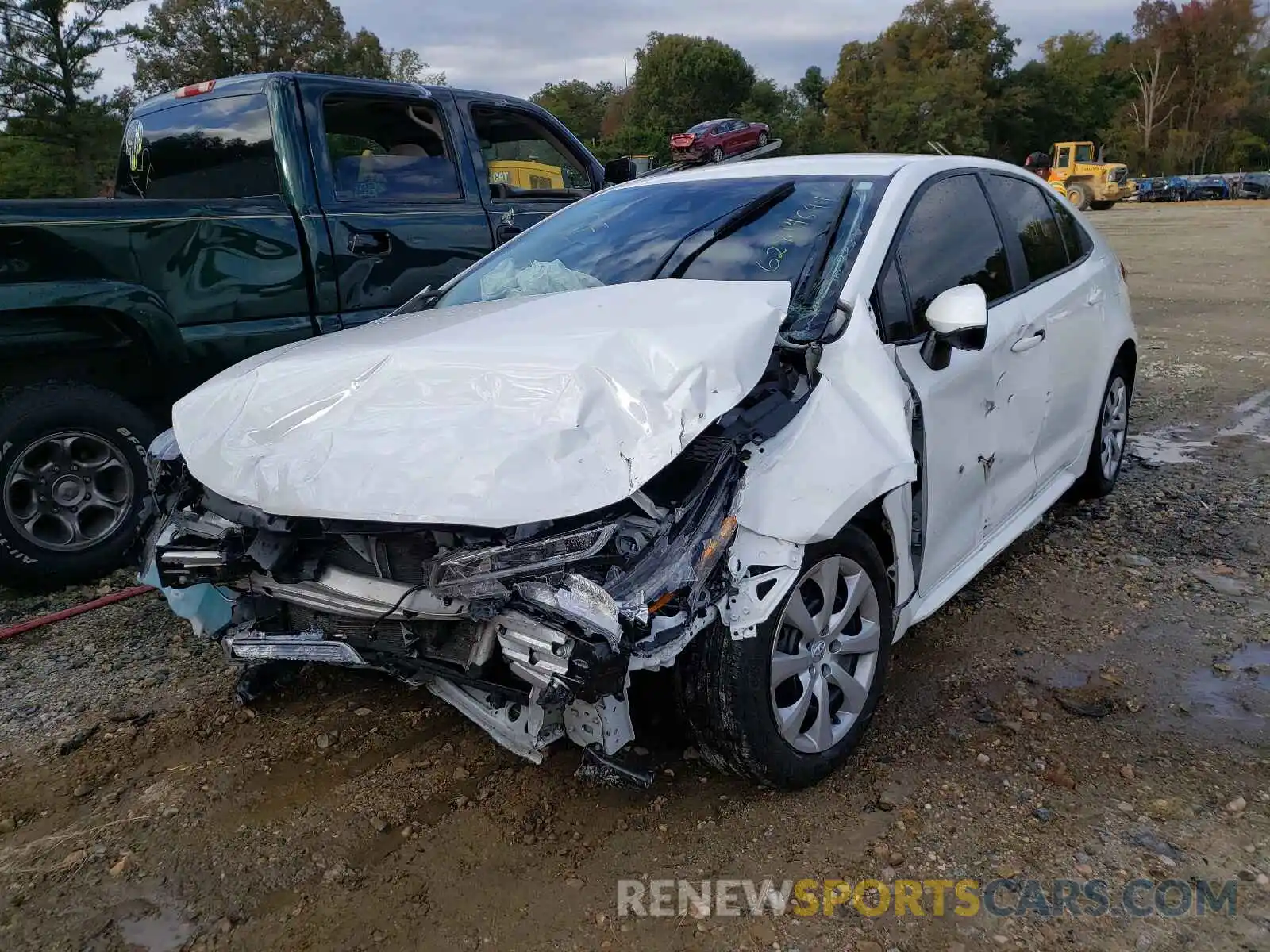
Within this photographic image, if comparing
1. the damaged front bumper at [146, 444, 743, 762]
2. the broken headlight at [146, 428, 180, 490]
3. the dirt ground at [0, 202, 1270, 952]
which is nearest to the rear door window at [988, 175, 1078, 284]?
the dirt ground at [0, 202, 1270, 952]

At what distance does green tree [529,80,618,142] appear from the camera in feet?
207

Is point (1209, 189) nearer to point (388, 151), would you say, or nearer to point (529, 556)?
point (388, 151)

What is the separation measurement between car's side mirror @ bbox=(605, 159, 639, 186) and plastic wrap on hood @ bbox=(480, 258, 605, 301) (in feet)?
6.12

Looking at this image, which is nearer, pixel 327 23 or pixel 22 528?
pixel 22 528

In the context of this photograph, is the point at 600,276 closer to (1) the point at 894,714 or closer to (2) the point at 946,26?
(1) the point at 894,714

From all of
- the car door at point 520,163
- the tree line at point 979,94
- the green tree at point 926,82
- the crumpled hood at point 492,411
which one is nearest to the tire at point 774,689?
the crumpled hood at point 492,411

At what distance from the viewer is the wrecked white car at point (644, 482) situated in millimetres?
2205

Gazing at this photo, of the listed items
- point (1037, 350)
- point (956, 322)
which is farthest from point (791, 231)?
point (1037, 350)

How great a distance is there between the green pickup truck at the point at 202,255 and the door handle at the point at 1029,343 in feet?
8.42

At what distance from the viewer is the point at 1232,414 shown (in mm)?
6531

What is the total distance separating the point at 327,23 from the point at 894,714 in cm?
4498

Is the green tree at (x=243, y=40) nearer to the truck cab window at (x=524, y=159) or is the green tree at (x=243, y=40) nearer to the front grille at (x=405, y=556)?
the truck cab window at (x=524, y=159)

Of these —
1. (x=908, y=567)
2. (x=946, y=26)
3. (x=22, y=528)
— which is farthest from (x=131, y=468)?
(x=946, y=26)

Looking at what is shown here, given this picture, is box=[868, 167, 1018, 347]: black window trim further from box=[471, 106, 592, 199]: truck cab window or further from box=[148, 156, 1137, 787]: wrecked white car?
box=[471, 106, 592, 199]: truck cab window
